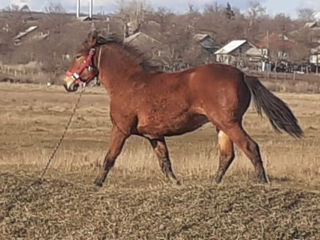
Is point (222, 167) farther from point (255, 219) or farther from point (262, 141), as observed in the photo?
point (262, 141)

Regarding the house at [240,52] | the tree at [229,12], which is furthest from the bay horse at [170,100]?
the tree at [229,12]

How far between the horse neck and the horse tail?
1632 millimetres

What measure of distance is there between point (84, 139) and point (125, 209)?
56.8ft

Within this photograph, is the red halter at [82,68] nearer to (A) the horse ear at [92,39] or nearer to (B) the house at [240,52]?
(A) the horse ear at [92,39]

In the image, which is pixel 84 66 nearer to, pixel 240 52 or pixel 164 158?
pixel 164 158

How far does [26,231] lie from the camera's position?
7.61 m

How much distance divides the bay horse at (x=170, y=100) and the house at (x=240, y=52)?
82853 mm

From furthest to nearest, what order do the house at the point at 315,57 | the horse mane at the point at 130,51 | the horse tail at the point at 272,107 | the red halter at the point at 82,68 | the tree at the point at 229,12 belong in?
the tree at the point at 229,12
the house at the point at 315,57
the red halter at the point at 82,68
the horse mane at the point at 130,51
the horse tail at the point at 272,107

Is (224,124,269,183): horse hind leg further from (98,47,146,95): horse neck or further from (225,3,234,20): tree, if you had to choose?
(225,3,234,20): tree

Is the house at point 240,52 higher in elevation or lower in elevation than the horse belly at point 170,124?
lower

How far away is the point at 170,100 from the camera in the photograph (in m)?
10.9

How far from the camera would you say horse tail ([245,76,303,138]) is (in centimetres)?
1093

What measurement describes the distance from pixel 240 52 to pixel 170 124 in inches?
3724

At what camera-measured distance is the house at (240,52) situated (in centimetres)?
9788
